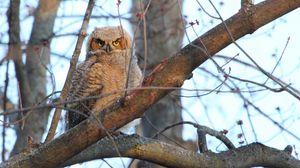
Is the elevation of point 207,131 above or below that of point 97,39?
below

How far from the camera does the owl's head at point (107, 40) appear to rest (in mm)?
6137

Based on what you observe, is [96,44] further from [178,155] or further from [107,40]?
[178,155]

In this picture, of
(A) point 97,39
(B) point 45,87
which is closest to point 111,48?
(A) point 97,39

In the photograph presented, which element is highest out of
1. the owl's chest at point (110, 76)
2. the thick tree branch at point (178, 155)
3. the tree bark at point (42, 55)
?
the tree bark at point (42, 55)

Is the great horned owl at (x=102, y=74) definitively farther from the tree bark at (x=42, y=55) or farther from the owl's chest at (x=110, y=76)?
the tree bark at (x=42, y=55)

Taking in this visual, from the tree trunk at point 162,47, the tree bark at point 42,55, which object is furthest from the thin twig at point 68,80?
the tree trunk at point 162,47

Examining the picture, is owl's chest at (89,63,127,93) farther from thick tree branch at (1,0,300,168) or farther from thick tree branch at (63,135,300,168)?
thick tree branch at (1,0,300,168)

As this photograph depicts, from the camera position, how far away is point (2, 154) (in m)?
6.64

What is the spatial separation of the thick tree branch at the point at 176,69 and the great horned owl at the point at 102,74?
121cm

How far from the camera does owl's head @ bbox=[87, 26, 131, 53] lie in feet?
20.1

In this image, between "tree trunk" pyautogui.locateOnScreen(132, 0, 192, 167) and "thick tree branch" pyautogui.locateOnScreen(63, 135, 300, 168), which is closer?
"thick tree branch" pyautogui.locateOnScreen(63, 135, 300, 168)

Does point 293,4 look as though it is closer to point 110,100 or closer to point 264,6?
point 264,6

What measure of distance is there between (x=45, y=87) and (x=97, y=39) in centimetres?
183

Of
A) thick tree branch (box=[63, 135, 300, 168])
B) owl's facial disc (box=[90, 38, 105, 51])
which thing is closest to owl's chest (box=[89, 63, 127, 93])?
owl's facial disc (box=[90, 38, 105, 51])
